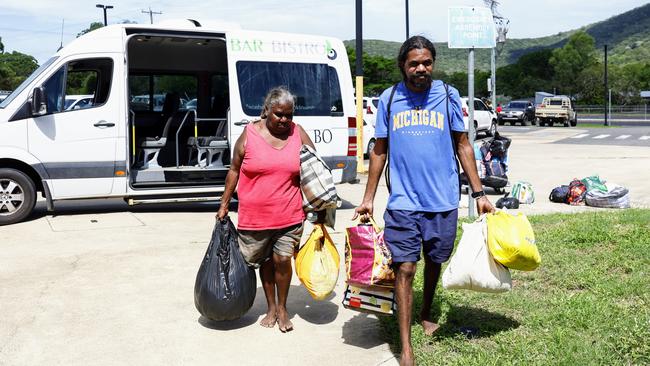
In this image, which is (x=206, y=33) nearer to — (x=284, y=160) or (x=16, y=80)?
→ (x=284, y=160)

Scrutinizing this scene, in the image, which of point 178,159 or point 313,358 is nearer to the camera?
point 313,358

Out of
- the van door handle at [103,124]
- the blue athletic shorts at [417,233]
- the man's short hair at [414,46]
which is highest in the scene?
the man's short hair at [414,46]

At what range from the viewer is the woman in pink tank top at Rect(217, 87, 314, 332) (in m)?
5.24

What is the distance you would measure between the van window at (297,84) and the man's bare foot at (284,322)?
5.75 meters

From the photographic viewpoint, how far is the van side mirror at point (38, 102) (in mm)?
9695

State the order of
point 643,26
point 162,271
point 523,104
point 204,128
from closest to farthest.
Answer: point 162,271 → point 204,128 → point 523,104 → point 643,26

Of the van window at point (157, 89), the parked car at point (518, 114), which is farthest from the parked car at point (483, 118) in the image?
the van window at point (157, 89)

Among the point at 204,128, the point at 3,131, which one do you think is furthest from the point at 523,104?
the point at 3,131

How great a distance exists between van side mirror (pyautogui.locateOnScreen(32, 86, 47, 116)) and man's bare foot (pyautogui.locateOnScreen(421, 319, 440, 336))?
6650 mm

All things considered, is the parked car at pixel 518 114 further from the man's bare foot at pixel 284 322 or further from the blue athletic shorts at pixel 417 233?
the blue athletic shorts at pixel 417 233

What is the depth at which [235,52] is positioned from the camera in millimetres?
10680

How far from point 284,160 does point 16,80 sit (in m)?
70.8

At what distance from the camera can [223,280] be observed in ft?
17.4

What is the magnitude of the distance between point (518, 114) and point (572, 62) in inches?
2630
